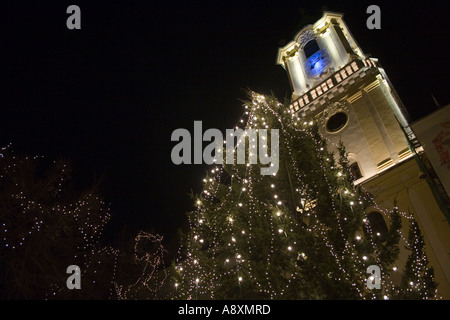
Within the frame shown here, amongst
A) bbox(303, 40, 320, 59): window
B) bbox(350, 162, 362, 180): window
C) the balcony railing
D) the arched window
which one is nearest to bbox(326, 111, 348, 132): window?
the balcony railing

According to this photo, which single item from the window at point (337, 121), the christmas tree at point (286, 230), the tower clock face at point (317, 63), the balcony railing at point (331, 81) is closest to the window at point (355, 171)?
the window at point (337, 121)

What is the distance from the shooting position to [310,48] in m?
23.0

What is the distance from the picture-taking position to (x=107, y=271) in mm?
17688

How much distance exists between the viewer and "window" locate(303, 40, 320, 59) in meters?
22.6

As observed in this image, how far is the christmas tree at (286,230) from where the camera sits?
8.76 meters

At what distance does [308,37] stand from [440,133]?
1273cm

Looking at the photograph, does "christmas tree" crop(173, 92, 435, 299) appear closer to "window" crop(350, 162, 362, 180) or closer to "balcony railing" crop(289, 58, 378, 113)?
"window" crop(350, 162, 362, 180)

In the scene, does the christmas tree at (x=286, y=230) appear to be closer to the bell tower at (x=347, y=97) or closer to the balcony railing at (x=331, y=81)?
the bell tower at (x=347, y=97)

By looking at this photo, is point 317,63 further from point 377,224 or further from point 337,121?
point 377,224

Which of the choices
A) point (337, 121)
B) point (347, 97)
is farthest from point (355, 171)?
point (347, 97)

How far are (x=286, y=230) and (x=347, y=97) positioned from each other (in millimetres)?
12013
